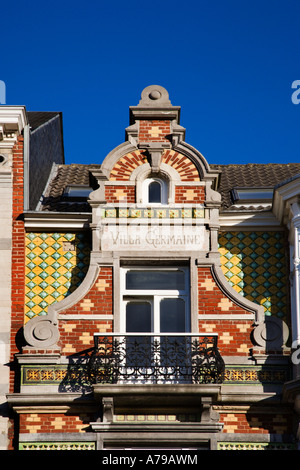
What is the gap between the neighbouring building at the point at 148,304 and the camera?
19.5 m

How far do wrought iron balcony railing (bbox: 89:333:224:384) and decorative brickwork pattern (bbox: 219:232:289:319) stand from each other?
1.70 metres

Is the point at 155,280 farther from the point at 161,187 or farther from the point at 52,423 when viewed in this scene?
the point at 52,423

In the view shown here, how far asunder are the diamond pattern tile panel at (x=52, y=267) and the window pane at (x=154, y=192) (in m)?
1.56

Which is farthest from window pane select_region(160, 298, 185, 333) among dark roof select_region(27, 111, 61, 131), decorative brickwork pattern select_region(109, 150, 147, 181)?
dark roof select_region(27, 111, 61, 131)

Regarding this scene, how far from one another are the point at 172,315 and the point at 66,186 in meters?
5.14

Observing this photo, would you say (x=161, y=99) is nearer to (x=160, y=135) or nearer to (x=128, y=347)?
(x=160, y=135)

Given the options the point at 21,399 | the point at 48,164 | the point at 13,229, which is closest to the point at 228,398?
the point at 21,399

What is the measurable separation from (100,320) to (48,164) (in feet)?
23.6

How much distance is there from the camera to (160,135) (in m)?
22.2

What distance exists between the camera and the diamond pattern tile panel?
20984mm

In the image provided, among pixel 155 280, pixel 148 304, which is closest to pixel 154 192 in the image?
pixel 155 280

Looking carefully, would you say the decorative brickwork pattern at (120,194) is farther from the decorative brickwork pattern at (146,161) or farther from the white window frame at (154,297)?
the white window frame at (154,297)

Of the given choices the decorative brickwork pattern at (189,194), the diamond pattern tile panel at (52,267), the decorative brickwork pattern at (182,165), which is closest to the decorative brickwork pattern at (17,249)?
the diamond pattern tile panel at (52,267)

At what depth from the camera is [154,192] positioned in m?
22.0
